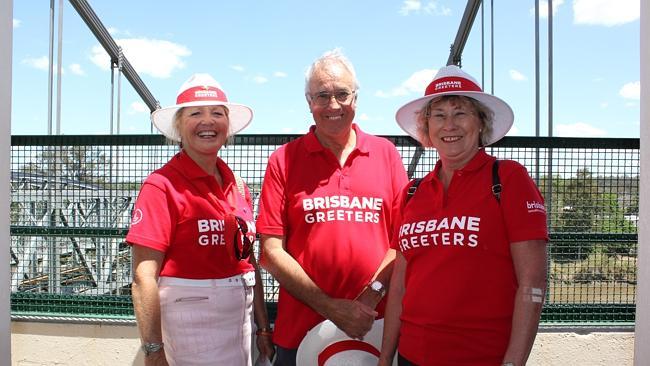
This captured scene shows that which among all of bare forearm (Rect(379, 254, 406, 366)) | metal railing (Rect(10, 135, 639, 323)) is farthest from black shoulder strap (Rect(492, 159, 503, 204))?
metal railing (Rect(10, 135, 639, 323))

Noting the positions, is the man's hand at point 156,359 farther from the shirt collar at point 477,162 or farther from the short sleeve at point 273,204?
the shirt collar at point 477,162

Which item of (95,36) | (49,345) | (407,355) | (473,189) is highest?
(95,36)

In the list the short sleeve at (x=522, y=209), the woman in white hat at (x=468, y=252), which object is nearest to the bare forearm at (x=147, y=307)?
the woman in white hat at (x=468, y=252)

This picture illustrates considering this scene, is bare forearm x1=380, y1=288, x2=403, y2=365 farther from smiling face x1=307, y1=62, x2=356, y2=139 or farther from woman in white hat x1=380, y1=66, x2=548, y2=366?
smiling face x1=307, y1=62, x2=356, y2=139

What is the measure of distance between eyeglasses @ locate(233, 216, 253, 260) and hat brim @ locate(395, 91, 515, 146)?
0.82 m

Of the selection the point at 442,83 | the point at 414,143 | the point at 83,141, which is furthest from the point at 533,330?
the point at 83,141

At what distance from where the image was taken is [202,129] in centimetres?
238

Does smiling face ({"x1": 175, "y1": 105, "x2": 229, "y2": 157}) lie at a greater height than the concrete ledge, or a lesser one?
greater

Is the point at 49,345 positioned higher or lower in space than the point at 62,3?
lower

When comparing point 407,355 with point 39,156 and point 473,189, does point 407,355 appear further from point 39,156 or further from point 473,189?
point 39,156

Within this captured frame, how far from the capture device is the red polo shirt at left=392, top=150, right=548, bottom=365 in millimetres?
1796

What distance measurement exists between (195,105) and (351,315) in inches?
43.8

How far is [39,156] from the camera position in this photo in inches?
157

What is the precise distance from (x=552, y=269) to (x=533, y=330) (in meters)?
2.28
